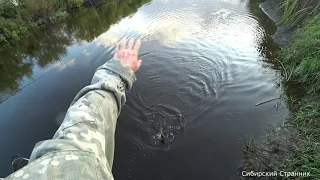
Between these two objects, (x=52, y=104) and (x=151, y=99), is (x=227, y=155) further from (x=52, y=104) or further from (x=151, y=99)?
(x=52, y=104)

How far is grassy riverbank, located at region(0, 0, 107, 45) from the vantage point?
1188 centimetres

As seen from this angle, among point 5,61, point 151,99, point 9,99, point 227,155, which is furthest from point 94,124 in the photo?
point 5,61

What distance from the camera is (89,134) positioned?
3.39ft

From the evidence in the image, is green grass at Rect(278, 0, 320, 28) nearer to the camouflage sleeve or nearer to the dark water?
the dark water

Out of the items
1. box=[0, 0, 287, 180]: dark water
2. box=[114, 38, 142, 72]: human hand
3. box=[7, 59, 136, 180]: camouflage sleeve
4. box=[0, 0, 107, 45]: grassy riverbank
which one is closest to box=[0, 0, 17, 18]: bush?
box=[0, 0, 107, 45]: grassy riverbank

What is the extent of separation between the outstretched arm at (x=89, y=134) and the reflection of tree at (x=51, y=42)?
23.4 feet

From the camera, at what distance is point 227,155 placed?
4234 mm

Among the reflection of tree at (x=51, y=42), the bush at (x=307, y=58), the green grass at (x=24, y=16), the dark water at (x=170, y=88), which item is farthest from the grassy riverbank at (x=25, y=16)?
the bush at (x=307, y=58)

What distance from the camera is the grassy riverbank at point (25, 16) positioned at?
39.0 feet

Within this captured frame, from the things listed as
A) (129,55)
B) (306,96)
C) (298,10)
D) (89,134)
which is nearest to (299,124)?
(306,96)

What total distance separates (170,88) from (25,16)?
37.8ft

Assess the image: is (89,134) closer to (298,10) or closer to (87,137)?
(87,137)

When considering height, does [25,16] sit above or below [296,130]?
above

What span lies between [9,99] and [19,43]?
5903mm
